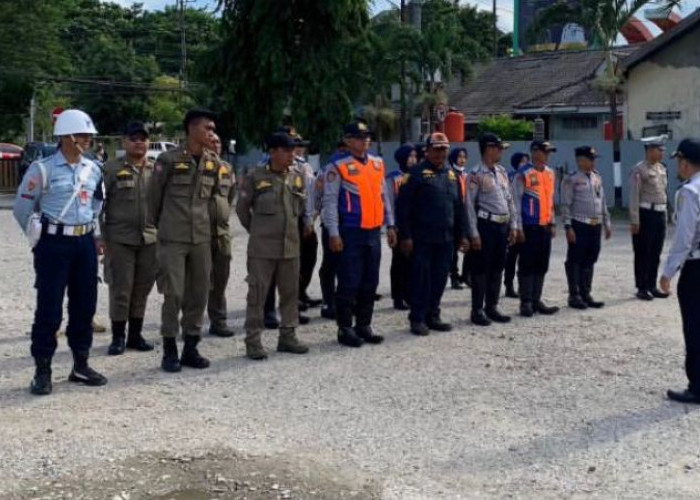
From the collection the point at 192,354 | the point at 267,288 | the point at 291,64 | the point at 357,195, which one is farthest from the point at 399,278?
the point at 291,64

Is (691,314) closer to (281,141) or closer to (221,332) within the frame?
(281,141)

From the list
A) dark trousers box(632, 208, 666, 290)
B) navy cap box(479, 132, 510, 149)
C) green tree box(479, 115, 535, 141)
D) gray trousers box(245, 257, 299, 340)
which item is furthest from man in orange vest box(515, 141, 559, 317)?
green tree box(479, 115, 535, 141)

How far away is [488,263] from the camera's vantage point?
10.1 m

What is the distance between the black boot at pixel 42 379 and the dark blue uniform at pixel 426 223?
366 cm

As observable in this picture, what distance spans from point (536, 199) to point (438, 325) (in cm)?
193

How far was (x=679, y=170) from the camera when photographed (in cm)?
727

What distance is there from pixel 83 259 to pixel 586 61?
38271mm

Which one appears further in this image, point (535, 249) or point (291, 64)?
point (291, 64)

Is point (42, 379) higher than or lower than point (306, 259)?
lower

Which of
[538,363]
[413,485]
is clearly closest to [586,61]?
[538,363]

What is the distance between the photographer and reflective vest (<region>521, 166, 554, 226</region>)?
1058 centimetres

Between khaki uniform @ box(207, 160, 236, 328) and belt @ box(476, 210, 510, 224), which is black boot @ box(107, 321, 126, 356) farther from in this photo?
belt @ box(476, 210, 510, 224)

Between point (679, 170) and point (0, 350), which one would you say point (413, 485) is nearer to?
point (679, 170)

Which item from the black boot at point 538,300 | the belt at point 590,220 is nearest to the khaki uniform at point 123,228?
the black boot at point 538,300
